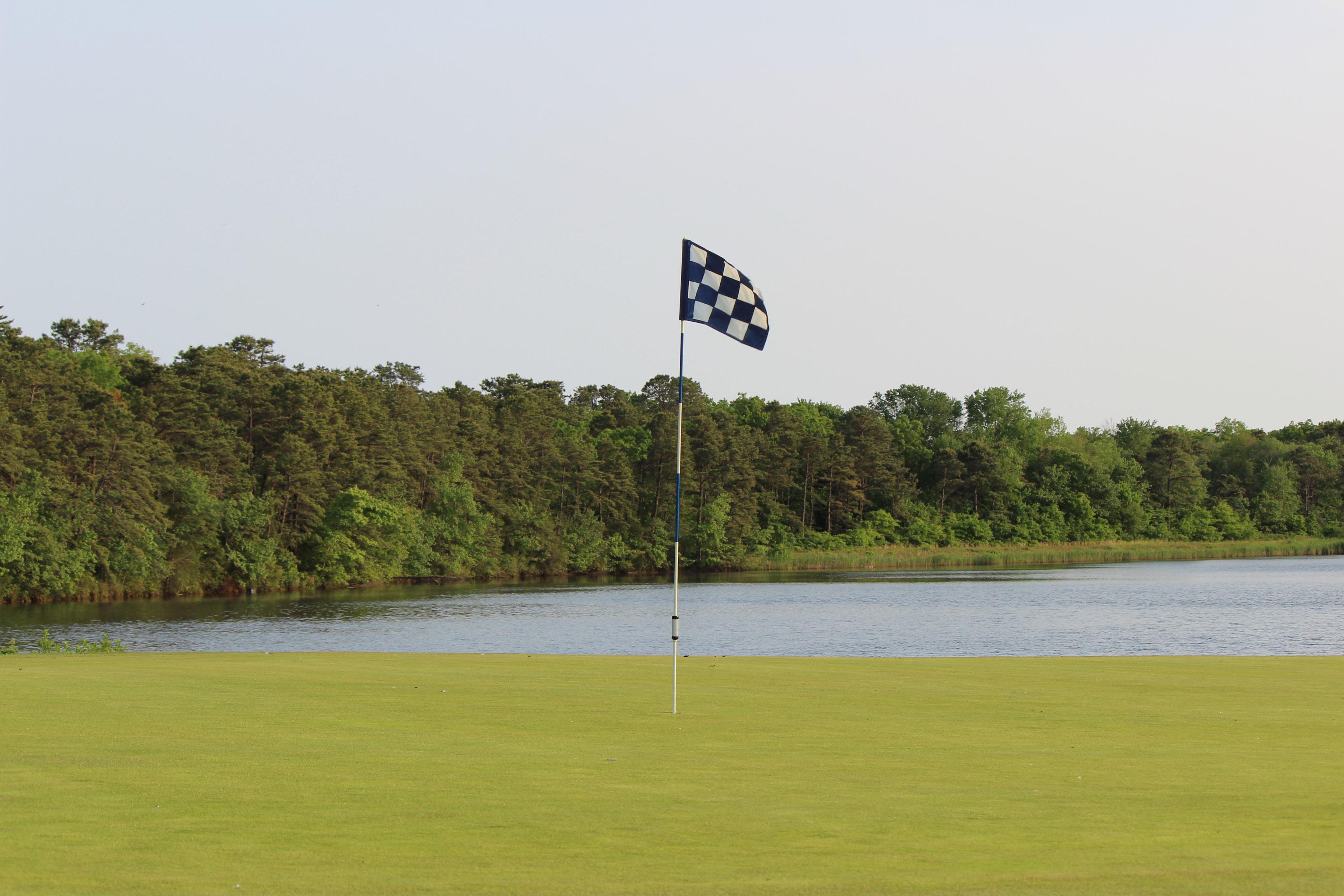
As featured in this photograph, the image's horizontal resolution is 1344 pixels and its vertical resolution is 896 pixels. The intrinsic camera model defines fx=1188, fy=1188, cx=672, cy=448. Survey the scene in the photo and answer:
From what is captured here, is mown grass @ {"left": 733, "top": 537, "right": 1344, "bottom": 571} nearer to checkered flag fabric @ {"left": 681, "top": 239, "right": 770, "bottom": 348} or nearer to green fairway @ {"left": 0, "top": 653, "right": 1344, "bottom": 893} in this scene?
checkered flag fabric @ {"left": 681, "top": 239, "right": 770, "bottom": 348}

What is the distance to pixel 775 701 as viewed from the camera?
14.8 metres

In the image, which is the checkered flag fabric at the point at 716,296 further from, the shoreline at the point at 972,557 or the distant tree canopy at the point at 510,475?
the shoreline at the point at 972,557

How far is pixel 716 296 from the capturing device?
14.6 m

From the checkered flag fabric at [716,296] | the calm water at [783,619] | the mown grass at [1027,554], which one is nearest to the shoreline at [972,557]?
the mown grass at [1027,554]

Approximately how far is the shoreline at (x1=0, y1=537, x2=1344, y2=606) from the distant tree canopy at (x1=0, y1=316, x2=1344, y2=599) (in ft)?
5.39

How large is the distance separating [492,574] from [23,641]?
163ft

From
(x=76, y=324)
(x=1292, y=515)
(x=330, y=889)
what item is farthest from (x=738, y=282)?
(x=1292, y=515)

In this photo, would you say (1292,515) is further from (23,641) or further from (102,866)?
(102,866)

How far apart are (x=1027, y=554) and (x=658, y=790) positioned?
10290cm

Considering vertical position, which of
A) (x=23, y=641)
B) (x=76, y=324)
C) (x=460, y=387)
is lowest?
(x=23, y=641)

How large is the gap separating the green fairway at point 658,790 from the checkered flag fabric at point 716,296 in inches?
180

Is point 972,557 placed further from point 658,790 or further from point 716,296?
point 658,790

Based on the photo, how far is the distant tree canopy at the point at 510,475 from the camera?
59.2 m

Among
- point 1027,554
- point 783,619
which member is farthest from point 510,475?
point 783,619
